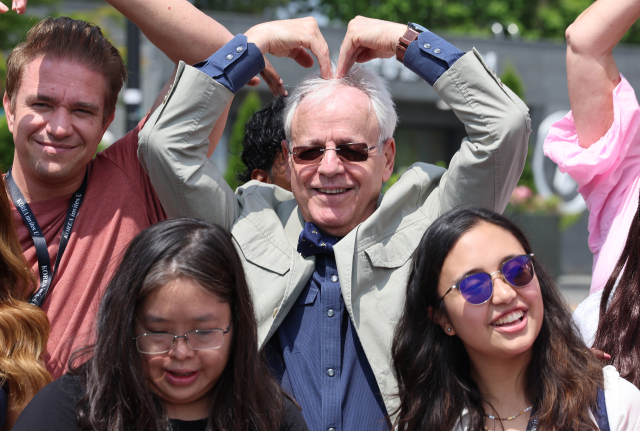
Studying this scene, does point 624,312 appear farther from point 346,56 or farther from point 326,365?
point 346,56

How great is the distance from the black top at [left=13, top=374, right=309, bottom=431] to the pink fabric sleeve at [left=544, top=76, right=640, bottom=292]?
2013 mm

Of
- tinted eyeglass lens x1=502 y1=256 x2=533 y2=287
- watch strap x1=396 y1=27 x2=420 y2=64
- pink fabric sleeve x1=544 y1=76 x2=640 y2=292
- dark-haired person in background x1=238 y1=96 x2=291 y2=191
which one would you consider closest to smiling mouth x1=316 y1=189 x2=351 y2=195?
watch strap x1=396 y1=27 x2=420 y2=64

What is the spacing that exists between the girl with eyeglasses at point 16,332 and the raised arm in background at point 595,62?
243cm

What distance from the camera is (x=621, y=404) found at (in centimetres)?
222

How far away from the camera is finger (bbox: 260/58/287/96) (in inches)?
134

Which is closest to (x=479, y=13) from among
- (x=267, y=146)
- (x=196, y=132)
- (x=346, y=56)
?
(x=267, y=146)

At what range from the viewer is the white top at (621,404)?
2189 mm

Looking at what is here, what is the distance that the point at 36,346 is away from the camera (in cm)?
256

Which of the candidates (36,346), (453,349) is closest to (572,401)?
(453,349)

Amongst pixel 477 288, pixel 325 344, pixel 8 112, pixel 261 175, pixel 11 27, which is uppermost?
pixel 11 27

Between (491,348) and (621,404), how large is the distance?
1.42 feet

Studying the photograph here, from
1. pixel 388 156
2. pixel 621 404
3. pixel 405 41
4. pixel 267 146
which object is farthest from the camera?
pixel 267 146

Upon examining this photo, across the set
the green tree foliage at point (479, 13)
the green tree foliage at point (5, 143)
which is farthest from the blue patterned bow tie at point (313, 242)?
the green tree foliage at point (479, 13)

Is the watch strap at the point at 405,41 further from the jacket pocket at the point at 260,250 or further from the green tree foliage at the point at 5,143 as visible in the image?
the green tree foliage at the point at 5,143
